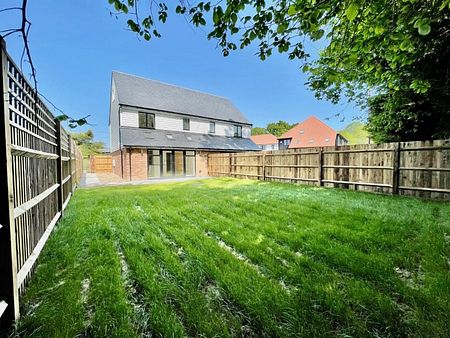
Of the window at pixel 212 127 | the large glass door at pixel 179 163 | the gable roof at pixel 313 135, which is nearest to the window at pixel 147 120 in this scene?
the large glass door at pixel 179 163

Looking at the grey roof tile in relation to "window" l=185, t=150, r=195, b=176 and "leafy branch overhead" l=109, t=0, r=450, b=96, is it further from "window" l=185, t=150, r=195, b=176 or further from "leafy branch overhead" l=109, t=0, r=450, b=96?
"leafy branch overhead" l=109, t=0, r=450, b=96

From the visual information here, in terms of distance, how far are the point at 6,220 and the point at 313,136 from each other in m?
31.2

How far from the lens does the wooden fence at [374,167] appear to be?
573 centimetres

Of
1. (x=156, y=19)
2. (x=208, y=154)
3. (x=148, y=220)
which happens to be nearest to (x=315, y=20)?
(x=156, y=19)

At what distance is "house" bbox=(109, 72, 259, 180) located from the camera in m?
14.4

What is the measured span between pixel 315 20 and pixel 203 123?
16927 mm

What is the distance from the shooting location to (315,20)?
2.21 m

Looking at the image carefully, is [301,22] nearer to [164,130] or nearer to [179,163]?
[179,163]

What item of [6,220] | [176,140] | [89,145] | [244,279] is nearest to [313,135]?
[176,140]

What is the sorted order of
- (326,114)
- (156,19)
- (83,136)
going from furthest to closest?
(83,136), (326,114), (156,19)

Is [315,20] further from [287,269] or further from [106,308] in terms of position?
[106,308]

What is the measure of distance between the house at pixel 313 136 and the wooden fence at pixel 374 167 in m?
19.7

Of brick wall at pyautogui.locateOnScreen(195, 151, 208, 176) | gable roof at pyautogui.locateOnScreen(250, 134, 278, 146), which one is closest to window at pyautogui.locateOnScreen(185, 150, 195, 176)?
brick wall at pyautogui.locateOnScreen(195, 151, 208, 176)

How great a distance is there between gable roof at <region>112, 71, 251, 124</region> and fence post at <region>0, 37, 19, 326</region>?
14522mm
